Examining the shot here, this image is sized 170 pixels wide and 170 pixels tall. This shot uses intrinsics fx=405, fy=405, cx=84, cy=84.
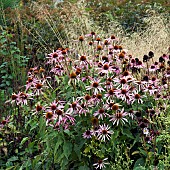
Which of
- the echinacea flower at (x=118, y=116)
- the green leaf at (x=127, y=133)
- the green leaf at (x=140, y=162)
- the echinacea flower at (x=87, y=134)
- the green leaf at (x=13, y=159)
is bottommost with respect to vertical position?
the green leaf at (x=13, y=159)

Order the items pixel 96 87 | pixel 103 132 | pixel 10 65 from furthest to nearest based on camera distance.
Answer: pixel 10 65, pixel 96 87, pixel 103 132

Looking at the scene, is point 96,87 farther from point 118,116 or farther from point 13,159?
point 13,159

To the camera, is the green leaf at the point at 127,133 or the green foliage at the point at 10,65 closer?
the green leaf at the point at 127,133

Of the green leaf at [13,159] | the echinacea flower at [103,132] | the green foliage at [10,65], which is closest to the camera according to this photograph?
the echinacea flower at [103,132]

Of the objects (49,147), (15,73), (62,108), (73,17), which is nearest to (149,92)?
(62,108)

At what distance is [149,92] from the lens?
2859 mm

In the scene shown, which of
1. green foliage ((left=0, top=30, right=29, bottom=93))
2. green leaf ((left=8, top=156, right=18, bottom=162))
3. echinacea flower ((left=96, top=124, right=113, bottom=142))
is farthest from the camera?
green foliage ((left=0, top=30, right=29, bottom=93))

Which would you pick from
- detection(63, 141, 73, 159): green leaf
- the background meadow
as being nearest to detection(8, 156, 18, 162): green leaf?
the background meadow

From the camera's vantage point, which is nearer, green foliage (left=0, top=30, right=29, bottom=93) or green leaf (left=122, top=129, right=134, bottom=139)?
green leaf (left=122, top=129, right=134, bottom=139)

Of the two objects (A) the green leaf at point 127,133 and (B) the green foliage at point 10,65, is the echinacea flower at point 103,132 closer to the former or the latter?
(A) the green leaf at point 127,133

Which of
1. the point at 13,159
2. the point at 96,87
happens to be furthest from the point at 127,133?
the point at 13,159

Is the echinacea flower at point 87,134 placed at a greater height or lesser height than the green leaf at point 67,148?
greater

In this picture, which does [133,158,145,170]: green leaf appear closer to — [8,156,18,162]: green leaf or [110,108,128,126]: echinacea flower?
[110,108,128,126]: echinacea flower

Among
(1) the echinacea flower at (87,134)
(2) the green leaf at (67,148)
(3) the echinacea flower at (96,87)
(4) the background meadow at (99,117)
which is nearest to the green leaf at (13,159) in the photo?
(4) the background meadow at (99,117)
